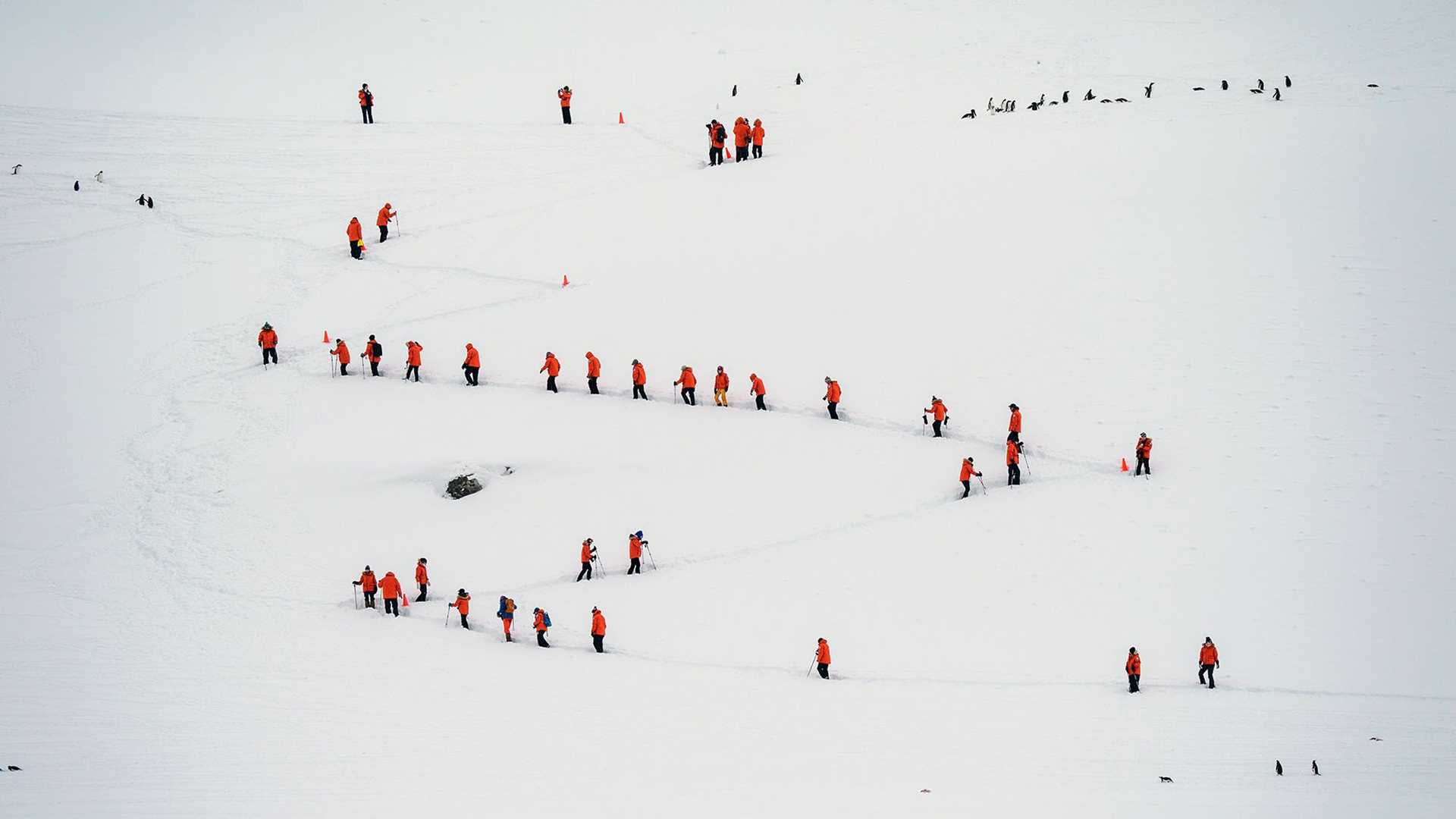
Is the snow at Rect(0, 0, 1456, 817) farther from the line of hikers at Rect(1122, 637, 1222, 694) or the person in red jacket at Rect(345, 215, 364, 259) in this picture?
the person in red jacket at Rect(345, 215, 364, 259)

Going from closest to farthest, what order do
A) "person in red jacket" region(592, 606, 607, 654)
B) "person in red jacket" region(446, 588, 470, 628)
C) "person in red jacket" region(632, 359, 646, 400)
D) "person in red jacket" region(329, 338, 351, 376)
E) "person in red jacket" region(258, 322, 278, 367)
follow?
"person in red jacket" region(592, 606, 607, 654) → "person in red jacket" region(446, 588, 470, 628) → "person in red jacket" region(632, 359, 646, 400) → "person in red jacket" region(329, 338, 351, 376) → "person in red jacket" region(258, 322, 278, 367)

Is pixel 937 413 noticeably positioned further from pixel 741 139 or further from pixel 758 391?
pixel 741 139

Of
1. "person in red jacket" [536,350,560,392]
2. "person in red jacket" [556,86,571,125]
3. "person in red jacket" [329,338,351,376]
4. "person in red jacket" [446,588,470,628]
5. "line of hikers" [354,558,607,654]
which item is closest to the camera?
"line of hikers" [354,558,607,654]

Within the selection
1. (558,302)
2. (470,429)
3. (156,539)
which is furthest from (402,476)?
(558,302)

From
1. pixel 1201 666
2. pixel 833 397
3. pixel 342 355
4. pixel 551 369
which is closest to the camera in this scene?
pixel 1201 666

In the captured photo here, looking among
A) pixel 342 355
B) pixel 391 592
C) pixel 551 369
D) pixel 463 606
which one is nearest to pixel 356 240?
pixel 342 355

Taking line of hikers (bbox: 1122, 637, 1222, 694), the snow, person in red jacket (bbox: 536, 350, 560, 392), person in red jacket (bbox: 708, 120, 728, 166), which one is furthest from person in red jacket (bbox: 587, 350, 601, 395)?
line of hikers (bbox: 1122, 637, 1222, 694)

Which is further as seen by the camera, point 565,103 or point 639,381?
point 565,103
